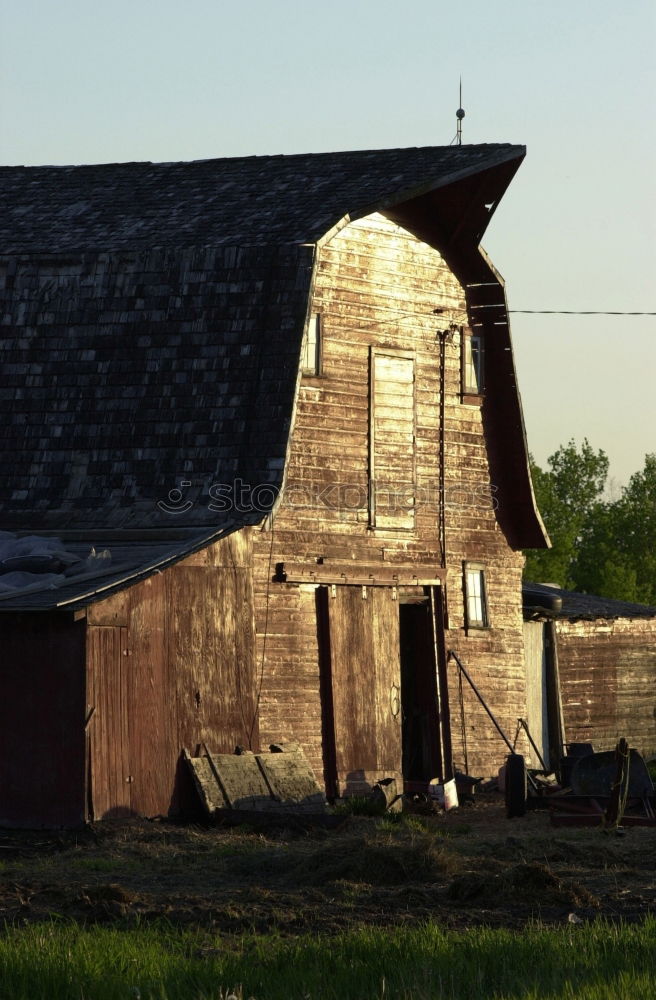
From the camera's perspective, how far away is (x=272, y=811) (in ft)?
62.4

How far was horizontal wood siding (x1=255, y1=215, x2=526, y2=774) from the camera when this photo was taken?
70.5 ft

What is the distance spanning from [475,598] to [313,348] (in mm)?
5033

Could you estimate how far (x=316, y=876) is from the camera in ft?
45.7

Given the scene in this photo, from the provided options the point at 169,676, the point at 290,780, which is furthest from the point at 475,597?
the point at 169,676

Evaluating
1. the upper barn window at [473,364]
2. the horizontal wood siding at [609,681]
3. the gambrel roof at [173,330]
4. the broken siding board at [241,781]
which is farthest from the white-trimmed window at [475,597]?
the broken siding board at [241,781]

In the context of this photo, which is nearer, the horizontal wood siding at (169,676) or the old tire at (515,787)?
the horizontal wood siding at (169,676)

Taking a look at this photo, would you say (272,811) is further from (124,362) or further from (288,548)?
(124,362)

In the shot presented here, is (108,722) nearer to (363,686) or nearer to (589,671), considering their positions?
(363,686)

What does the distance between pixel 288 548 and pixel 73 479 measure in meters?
2.89

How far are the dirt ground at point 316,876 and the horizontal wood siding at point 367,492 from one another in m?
3.35

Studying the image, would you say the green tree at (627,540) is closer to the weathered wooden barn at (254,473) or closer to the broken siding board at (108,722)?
the weathered wooden barn at (254,473)

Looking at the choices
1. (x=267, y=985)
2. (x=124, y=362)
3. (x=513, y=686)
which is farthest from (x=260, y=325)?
(x=267, y=985)

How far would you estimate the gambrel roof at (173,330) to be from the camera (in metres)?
21.1

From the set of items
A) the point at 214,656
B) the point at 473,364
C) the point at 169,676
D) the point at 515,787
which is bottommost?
the point at 515,787
